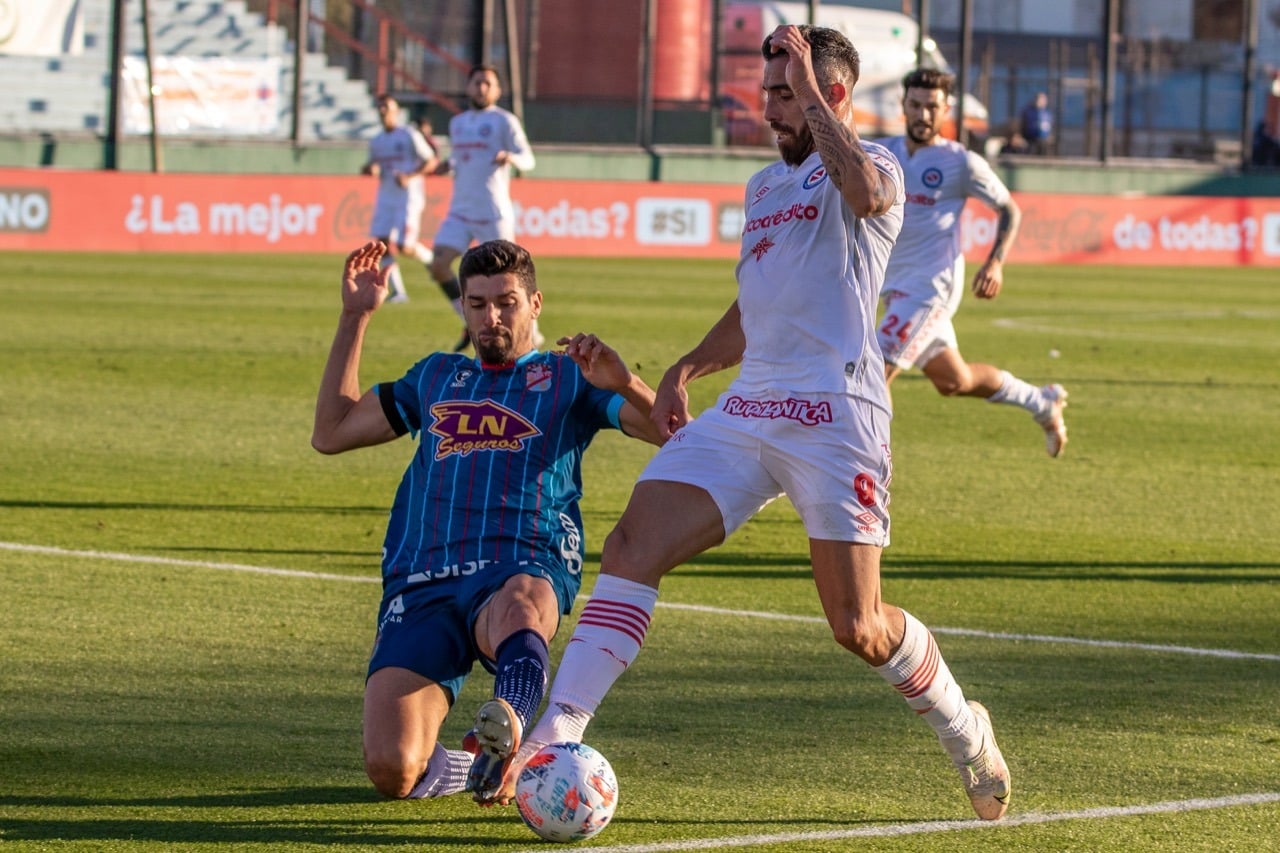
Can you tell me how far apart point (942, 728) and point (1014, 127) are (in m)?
39.9

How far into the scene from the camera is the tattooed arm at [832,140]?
5.03 meters

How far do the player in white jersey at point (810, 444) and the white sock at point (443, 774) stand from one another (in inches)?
12.4

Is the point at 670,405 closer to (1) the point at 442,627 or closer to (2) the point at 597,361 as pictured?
(2) the point at 597,361

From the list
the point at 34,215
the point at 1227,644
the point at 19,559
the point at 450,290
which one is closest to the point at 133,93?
the point at 34,215

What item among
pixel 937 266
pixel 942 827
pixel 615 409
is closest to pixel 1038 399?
pixel 937 266

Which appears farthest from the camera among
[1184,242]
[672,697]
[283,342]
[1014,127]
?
[1014,127]

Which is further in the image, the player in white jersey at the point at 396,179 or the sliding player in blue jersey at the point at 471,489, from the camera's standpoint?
the player in white jersey at the point at 396,179

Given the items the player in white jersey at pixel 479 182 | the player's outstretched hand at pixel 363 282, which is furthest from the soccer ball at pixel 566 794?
the player in white jersey at pixel 479 182

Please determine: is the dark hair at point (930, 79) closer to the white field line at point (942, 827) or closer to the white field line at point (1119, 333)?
the white field line at point (942, 827)

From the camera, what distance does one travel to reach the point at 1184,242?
37.6 metres

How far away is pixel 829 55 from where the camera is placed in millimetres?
5227

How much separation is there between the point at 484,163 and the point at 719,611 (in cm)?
1091

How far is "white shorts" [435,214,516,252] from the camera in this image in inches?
714

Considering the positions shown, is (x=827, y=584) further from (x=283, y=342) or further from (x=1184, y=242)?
(x=1184, y=242)
